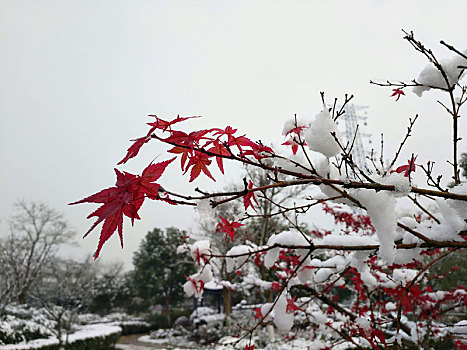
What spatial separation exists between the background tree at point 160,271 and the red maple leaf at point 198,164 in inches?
717

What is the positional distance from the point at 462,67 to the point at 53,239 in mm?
23708

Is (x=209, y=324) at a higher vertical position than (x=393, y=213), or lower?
lower

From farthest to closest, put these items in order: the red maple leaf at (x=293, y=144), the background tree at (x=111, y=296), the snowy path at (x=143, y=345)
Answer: the background tree at (x=111, y=296), the snowy path at (x=143, y=345), the red maple leaf at (x=293, y=144)

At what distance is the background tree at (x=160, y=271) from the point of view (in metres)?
18.6

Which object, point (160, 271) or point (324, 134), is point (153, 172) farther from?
point (160, 271)

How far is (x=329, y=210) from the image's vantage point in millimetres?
4746

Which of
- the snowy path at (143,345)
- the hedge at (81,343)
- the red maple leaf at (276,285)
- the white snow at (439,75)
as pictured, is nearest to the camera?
the white snow at (439,75)

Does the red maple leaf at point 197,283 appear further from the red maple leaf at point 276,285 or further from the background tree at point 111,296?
the background tree at point 111,296

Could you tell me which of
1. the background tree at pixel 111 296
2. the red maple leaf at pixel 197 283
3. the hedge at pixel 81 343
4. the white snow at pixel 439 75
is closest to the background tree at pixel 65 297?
the hedge at pixel 81 343

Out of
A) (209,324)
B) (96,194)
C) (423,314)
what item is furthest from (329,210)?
(209,324)

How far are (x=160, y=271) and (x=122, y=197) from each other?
65.1 ft

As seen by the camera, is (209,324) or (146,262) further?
(146,262)

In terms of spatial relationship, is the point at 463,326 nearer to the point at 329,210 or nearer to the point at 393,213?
the point at 393,213

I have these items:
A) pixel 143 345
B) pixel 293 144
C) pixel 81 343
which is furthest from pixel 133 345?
pixel 293 144
